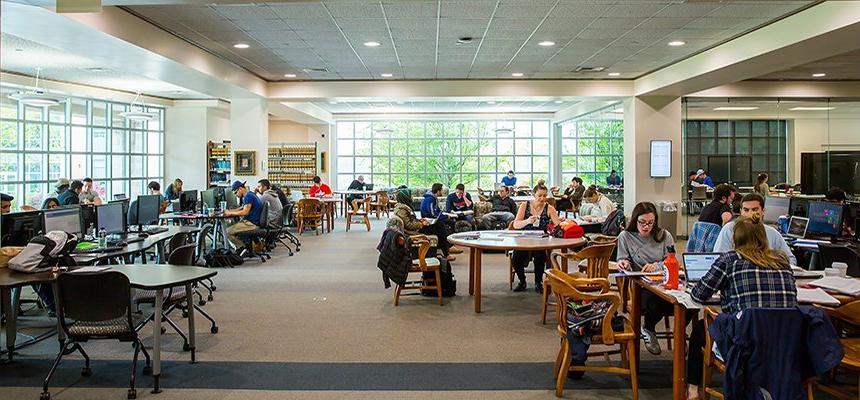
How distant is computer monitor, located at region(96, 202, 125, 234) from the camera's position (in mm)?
6848

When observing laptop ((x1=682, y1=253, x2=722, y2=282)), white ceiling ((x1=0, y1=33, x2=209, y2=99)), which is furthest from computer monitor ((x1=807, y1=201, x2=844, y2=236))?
white ceiling ((x1=0, y1=33, x2=209, y2=99))

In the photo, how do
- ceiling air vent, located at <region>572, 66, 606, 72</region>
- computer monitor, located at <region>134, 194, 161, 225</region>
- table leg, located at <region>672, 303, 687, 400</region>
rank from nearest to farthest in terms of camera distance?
1. table leg, located at <region>672, 303, 687, 400</region>
2. computer monitor, located at <region>134, 194, 161, 225</region>
3. ceiling air vent, located at <region>572, 66, 606, 72</region>

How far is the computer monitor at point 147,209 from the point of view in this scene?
803cm

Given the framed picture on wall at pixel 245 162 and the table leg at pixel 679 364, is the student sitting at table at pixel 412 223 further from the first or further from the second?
the framed picture on wall at pixel 245 162

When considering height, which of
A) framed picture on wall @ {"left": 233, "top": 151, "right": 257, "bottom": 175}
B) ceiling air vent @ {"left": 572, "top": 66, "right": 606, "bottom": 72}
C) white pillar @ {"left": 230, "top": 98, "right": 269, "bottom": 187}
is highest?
ceiling air vent @ {"left": 572, "top": 66, "right": 606, "bottom": 72}

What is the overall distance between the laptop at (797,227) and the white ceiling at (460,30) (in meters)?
2.40

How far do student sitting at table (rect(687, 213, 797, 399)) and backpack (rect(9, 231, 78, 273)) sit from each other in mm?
4579

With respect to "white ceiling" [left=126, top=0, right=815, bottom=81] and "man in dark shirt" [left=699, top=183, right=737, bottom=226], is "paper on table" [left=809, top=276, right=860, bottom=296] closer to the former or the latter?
"man in dark shirt" [left=699, top=183, right=737, bottom=226]

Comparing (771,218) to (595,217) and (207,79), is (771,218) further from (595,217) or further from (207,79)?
(207,79)

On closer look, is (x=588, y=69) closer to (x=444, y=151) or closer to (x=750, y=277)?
(x=750, y=277)

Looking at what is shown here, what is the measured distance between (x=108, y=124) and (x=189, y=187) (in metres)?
2.72

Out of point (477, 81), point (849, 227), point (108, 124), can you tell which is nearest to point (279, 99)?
point (477, 81)

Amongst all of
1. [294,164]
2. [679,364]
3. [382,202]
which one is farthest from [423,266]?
[294,164]

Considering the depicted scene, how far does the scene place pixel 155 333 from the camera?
430 centimetres
